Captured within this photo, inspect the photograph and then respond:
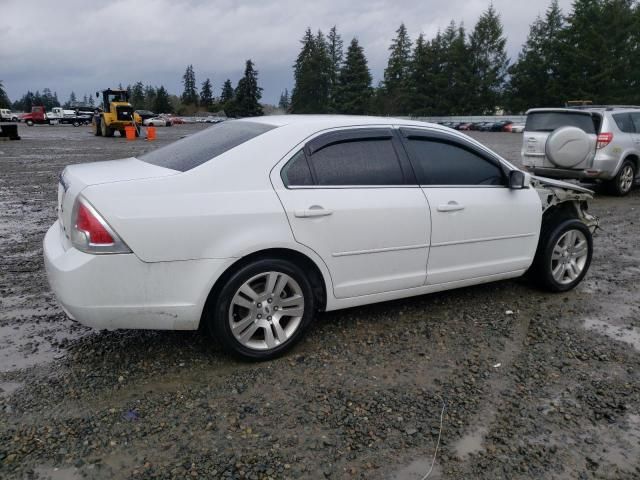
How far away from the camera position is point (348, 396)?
3.14 metres

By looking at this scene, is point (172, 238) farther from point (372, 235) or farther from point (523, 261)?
point (523, 261)

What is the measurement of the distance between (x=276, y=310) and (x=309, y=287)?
272mm

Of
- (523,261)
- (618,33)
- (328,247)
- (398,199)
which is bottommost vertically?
(523,261)

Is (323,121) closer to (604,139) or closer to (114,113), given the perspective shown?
(604,139)

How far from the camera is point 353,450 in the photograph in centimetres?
266

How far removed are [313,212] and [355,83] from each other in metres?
83.2

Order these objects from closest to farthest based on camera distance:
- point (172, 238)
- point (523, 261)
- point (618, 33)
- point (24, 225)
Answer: point (172, 238), point (523, 261), point (24, 225), point (618, 33)

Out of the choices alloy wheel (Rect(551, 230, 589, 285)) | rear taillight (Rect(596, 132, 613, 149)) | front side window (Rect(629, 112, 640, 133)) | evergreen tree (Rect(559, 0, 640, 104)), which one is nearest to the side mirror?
alloy wheel (Rect(551, 230, 589, 285))

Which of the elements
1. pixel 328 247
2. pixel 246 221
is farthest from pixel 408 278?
pixel 246 221

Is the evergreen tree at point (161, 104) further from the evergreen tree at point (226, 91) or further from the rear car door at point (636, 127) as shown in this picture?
the rear car door at point (636, 127)

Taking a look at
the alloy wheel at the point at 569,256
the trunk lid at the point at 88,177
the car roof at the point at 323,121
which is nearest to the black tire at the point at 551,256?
the alloy wheel at the point at 569,256

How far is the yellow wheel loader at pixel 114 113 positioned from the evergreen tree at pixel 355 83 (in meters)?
52.7

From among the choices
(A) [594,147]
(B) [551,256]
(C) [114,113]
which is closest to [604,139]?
(A) [594,147]

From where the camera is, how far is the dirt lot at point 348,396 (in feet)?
8.45
